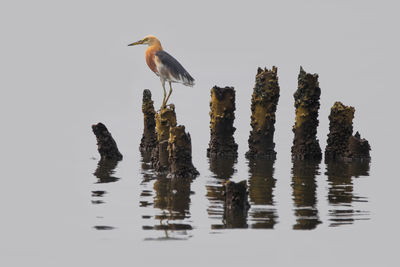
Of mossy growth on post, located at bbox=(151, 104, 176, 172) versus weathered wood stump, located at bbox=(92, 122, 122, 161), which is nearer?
mossy growth on post, located at bbox=(151, 104, 176, 172)

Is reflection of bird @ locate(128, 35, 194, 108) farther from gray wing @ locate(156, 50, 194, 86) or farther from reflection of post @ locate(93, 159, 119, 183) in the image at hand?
reflection of post @ locate(93, 159, 119, 183)

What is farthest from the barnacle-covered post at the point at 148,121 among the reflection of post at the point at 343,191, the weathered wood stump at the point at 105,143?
the reflection of post at the point at 343,191

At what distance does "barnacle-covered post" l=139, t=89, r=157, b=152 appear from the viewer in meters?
28.4

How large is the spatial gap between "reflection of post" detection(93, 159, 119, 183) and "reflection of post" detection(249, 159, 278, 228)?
3.82m

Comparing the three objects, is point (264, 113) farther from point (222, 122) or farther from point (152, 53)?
point (152, 53)

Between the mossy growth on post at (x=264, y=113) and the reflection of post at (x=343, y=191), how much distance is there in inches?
79.5

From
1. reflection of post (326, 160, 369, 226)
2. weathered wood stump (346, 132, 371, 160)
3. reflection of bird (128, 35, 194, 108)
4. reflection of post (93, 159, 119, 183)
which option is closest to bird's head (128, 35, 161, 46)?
reflection of bird (128, 35, 194, 108)

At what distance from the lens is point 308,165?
2383 centimetres

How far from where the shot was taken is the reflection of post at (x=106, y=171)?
21.1 meters

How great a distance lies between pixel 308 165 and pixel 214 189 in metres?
5.86

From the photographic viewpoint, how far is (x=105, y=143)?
2536 cm

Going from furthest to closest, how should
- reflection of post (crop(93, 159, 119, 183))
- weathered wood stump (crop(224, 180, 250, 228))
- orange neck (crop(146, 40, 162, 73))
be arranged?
orange neck (crop(146, 40, 162, 73)) < reflection of post (crop(93, 159, 119, 183)) < weathered wood stump (crop(224, 180, 250, 228))

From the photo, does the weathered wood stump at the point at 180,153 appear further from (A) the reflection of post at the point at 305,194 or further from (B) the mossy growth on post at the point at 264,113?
(B) the mossy growth on post at the point at 264,113

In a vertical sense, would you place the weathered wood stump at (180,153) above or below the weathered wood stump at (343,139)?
below
